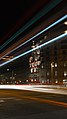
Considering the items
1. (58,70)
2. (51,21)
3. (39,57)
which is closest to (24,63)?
(39,57)

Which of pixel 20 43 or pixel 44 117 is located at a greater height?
pixel 20 43

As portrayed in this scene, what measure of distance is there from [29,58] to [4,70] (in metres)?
39.6

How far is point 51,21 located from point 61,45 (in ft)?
239

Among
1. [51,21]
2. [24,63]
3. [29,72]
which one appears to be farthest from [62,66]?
[51,21]

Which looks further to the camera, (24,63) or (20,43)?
(24,63)

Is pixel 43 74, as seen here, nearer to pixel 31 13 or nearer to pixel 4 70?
pixel 4 70

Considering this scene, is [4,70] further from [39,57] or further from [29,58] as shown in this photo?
[39,57]

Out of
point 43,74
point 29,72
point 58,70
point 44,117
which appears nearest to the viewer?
point 44,117

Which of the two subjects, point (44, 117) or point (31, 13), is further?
point (31, 13)

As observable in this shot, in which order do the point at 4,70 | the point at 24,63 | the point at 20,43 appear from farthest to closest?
the point at 4,70 → the point at 24,63 → the point at 20,43

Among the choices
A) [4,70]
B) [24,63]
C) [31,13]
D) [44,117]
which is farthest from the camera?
[4,70]

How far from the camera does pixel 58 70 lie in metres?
108

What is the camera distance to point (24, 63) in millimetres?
148625

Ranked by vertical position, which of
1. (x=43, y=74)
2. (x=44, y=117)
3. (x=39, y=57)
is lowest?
(x=44, y=117)
